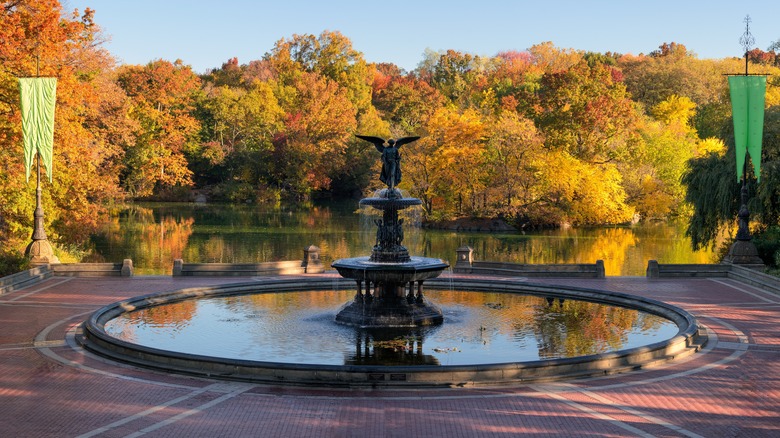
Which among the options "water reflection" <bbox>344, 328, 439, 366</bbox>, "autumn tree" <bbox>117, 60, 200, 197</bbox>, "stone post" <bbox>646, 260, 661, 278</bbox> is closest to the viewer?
"water reflection" <bbox>344, 328, 439, 366</bbox>

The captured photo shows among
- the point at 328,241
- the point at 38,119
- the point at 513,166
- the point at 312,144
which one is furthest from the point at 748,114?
the point at 312,144

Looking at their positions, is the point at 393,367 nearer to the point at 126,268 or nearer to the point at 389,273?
the point at 389,273

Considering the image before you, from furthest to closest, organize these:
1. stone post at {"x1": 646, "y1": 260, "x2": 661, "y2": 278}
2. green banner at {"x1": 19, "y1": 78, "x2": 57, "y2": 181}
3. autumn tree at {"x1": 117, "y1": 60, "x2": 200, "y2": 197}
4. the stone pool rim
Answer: autumn tree at {"x1": 117, "y1": 60, "x2": 200, "y2": 197} → stone post at {"x1": 646, "y1": 260, "x2": 661, "y2": 278} → green banner at {"x1": 19, "y1": 78, "x2": 57, "y2": 181} → the stone pool rim

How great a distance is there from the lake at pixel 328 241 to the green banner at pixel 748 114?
9.95 meters

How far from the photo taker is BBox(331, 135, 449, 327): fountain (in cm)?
2333

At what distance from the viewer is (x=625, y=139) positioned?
7481 centimetres

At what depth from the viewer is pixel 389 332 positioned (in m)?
22.8

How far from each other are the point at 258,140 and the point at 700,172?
218 ft

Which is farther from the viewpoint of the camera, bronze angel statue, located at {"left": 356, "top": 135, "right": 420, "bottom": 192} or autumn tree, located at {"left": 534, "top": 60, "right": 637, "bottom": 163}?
autumn tree, located at {"left": 534, "top": 60, "right": 637, "bottom": 163}

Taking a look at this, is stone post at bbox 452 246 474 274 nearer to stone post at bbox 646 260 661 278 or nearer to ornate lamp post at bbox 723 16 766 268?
stone post at bbox 646 260 661 278

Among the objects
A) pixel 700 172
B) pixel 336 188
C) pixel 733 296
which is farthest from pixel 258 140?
pixel 733 296

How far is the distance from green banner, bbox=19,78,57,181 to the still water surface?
402 inches

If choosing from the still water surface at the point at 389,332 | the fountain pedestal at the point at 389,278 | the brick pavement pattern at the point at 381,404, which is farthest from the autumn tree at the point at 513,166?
the brick pavement pattern at the point at 381,404

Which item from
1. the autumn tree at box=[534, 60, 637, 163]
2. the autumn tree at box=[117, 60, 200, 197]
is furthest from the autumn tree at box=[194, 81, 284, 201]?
the autumn tree at box=[534, 60, 637, 163]
